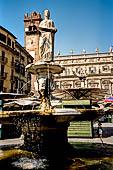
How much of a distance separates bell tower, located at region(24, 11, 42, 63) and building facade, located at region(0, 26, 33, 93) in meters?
9.47

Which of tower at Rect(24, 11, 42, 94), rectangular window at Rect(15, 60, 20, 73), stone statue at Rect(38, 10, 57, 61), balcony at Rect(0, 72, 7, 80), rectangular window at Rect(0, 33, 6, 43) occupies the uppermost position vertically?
tower at Rect(24, 11, 42, 94)

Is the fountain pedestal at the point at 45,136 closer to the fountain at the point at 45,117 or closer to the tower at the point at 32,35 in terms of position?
the fountain at the point at 45,117

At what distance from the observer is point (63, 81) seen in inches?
1966

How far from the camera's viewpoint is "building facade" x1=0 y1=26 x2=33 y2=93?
2914 cm

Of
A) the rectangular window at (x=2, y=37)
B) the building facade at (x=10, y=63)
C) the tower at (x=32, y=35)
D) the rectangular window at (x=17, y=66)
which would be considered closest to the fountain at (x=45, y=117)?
the building facade at (x=10, y=63)

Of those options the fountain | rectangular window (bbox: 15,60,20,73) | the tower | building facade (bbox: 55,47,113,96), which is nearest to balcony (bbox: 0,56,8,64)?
rectangular window (bbox: 15,60,20,73)

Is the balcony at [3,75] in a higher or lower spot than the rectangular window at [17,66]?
lower

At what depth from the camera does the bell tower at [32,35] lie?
47.1 meters

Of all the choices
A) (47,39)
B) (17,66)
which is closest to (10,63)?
(17,66)

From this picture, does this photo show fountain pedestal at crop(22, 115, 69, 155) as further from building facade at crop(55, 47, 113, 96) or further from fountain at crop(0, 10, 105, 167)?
building facade at crop(55, 47, 113, 96)

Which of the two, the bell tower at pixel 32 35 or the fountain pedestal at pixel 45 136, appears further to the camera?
the bell tower at pixel 32 35

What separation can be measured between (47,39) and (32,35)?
4343 cm

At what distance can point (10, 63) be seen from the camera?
3191 centimetres

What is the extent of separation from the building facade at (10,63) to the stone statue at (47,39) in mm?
20547
